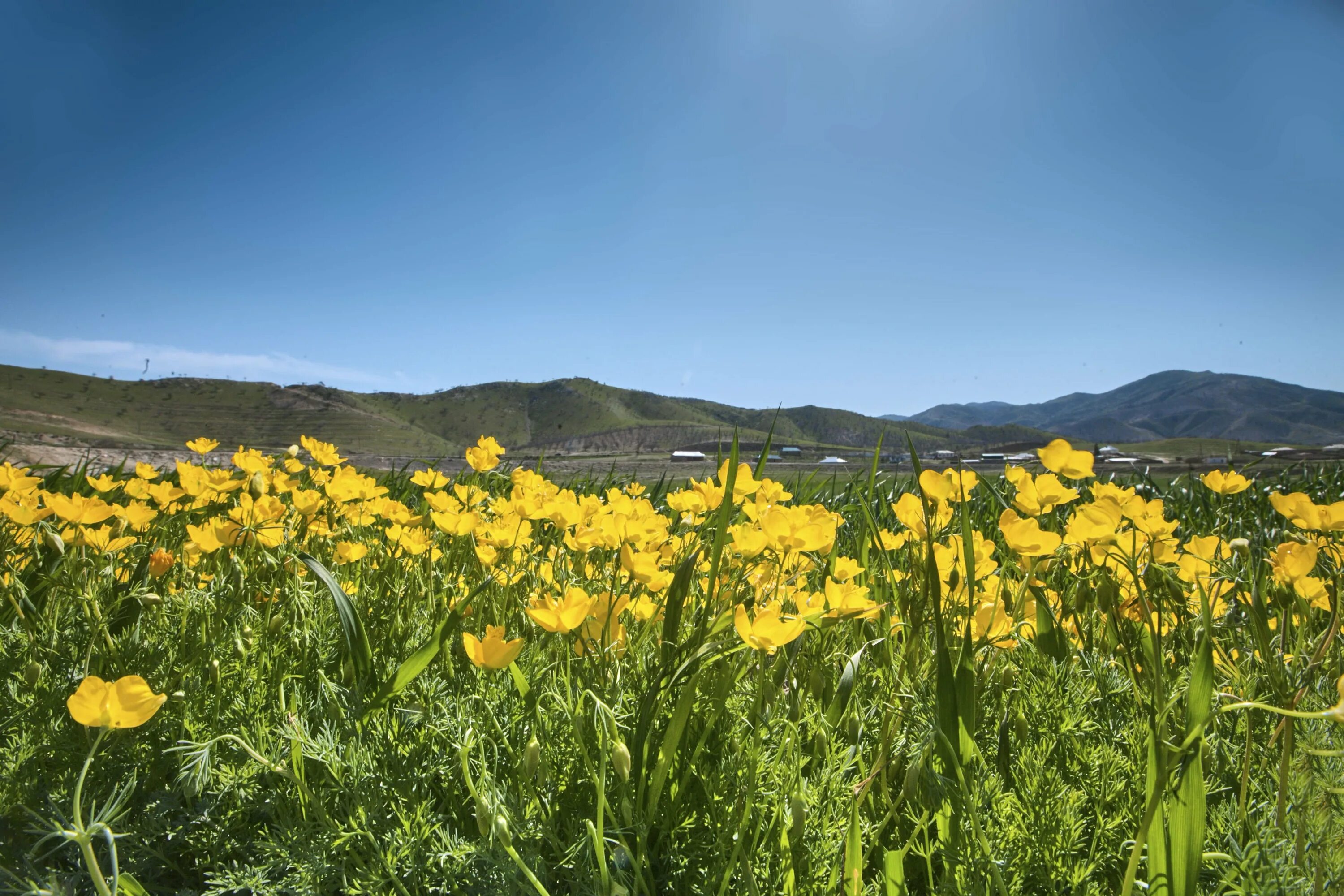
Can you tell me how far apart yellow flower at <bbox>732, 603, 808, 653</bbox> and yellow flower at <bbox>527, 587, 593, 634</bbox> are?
275mm

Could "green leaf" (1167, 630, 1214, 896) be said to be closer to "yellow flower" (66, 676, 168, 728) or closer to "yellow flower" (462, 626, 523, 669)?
"yellow flower" (462, 626, 523, 669)

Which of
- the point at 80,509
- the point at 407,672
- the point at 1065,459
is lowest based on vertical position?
the point at 407,672

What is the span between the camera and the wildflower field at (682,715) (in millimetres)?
1065

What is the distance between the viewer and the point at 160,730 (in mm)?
1441

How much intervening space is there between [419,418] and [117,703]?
16771cm

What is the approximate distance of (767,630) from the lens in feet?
3.58

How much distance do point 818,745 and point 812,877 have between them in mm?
211

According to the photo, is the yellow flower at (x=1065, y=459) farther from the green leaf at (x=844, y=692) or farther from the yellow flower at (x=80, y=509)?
the yellow flower at (x=80, y=509)

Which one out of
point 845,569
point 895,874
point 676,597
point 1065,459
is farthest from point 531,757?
point 1065,459

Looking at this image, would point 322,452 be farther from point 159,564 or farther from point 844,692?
point 844,692

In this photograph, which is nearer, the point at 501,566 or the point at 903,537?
the point at 501,566

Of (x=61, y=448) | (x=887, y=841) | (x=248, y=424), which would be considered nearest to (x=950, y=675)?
(x=887, y=841)

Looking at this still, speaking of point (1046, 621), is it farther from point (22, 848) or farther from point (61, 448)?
point (61, 448)

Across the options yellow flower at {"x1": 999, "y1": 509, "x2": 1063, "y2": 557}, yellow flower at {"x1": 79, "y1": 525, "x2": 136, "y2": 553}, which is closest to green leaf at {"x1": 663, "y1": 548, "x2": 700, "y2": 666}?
yellow flower at {"x1": 999, "y1": 509, "x2": 1063, "y2": 557}
